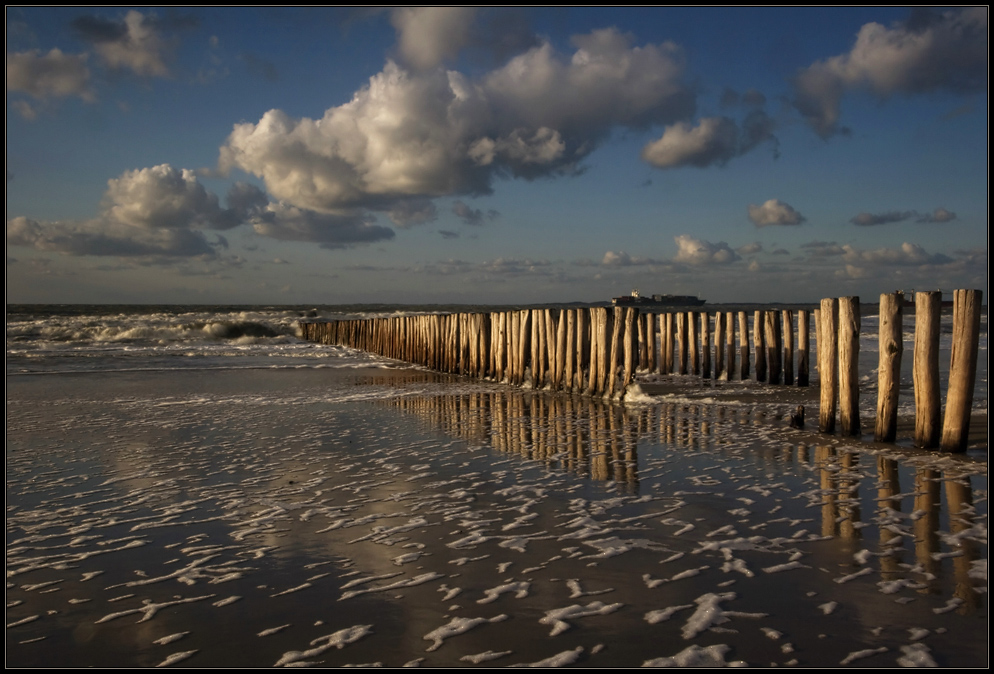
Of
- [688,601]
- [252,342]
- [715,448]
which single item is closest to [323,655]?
[688,601]

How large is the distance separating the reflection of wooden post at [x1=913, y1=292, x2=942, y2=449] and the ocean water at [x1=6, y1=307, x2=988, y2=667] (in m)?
0.29

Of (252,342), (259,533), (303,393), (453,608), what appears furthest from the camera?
(252,342)

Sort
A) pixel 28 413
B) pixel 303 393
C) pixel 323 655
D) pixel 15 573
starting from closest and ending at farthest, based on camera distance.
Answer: pixel 323 655, pixel 15 573, pixel 28 413, pixel 303 393

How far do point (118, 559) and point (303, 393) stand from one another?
8623 mm

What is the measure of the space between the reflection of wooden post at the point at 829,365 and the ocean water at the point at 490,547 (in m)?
0.53

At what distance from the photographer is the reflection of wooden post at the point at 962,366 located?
6.38 metres

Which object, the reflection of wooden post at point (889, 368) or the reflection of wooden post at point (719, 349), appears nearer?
the reflection of wooden post at point (889, 368)

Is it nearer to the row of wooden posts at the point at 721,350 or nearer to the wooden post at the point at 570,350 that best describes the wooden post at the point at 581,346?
the row of wooden posts at the point at 721,350

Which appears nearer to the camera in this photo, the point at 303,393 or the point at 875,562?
the point at 875,562

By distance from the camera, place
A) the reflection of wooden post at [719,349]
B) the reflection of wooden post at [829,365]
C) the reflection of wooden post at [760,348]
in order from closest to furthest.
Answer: the reflection of wooden post at [829,365], the reflection of wooden post at [760,348], the reflection of wooden post at [719,349]

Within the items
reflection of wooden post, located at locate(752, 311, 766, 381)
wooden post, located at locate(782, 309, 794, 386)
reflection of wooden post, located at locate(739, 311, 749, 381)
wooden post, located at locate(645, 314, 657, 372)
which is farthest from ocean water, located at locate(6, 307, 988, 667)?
wooden post, located at locate(645, 314, 657, 372)

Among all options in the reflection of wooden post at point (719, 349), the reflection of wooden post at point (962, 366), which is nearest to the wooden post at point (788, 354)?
the reflection of wooden post at point (719, 349)

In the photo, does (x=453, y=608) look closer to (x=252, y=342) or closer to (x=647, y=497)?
(x=647, y=497)

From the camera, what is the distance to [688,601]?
3.30 metres
